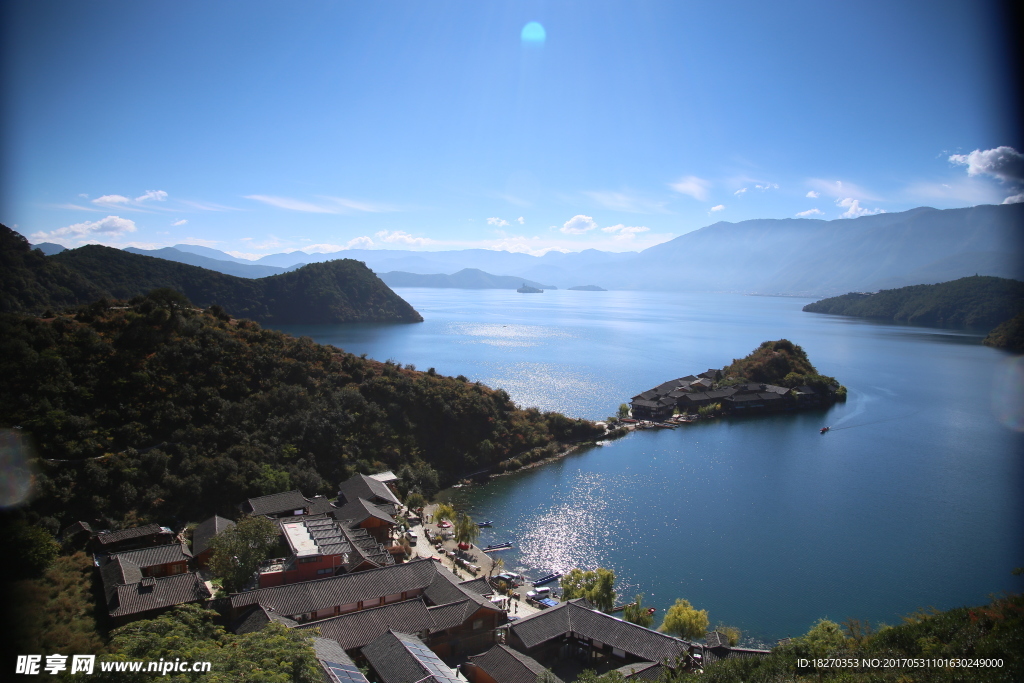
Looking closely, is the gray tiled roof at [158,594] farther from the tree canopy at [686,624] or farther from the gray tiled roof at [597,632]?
the tree canopy at [686,624]

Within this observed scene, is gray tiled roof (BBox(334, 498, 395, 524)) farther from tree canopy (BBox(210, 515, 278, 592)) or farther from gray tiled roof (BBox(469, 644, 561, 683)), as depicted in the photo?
gray tiled roof (BBox(469, 644, 561, 683))

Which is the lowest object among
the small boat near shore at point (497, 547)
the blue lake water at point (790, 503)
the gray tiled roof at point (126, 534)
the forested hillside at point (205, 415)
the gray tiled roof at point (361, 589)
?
the small boat near shore at point (497, 547)

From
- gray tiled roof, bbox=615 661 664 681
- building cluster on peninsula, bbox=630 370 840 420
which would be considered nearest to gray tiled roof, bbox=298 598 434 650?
gray tiled roof, bbox=615 661 664 681

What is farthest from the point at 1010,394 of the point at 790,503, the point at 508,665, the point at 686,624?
the point at 508,665

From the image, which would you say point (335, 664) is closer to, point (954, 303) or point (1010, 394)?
point (1010, 394)

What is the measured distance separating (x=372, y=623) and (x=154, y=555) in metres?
5.45

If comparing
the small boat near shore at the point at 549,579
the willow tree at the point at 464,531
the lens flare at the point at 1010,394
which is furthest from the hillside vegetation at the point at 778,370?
the willow tree at the point at 464,531

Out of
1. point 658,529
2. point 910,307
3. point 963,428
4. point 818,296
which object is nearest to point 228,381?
point 658,529

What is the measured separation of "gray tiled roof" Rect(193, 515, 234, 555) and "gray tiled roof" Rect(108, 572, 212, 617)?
3.93 ft

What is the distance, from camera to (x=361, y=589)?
10.6m

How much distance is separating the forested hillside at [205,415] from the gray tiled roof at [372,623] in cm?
687

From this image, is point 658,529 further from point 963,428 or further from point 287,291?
point 287,291

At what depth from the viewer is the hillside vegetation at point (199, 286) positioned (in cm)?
2602

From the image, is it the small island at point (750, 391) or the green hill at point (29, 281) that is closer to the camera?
the green hill at point (29, 281)
